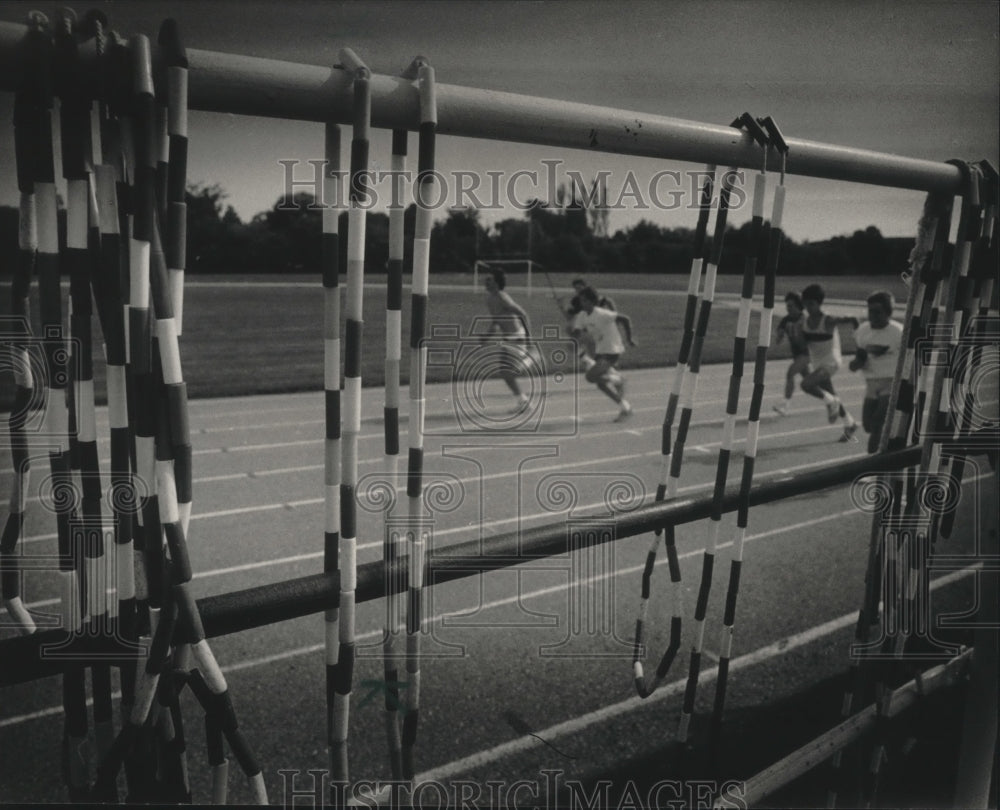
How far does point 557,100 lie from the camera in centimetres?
109

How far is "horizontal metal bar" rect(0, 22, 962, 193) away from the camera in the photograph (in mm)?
846

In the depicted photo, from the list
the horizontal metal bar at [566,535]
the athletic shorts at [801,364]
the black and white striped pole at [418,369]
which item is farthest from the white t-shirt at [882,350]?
the black and white striped pole at [418,369]

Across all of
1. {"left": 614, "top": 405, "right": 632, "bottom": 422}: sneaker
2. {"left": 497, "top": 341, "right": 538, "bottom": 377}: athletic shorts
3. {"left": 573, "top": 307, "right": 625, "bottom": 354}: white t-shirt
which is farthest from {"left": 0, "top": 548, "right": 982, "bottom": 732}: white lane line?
{"left": 497, "top": 341, "right": 538, "bottom": 377}: athletic shorts

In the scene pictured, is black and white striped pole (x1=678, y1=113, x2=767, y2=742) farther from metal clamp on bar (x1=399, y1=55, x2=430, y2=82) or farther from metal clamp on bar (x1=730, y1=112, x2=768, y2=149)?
metal clamp on bar (x1=399, y1=55, x2=430, y2=82)

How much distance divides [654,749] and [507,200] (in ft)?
7.73

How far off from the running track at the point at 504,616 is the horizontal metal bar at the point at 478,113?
1.80 ft

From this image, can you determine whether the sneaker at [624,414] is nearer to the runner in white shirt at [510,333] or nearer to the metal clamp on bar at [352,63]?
the runner in white shirt at [510,333]

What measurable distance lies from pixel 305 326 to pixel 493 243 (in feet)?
21.0

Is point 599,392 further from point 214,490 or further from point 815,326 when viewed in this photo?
point 214,490

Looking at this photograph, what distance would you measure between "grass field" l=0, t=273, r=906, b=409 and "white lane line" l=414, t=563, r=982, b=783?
158 cm

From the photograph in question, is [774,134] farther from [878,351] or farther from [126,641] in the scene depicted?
[878,351]

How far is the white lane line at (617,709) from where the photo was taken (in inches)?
107

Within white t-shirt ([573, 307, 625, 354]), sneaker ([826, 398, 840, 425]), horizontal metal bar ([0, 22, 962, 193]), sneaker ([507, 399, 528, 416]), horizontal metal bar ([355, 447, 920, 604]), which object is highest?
horizontal metal bar ([0, 22, 962, 193])

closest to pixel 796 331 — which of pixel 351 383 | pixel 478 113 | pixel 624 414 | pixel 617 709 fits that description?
pixel 624 414
